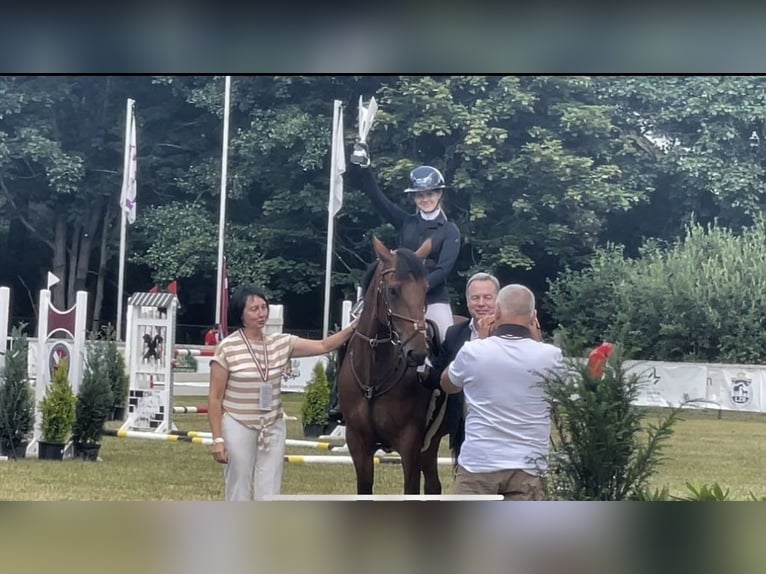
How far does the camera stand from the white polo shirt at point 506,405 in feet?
11.0

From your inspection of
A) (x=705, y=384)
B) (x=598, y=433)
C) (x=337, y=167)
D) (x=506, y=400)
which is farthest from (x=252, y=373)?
(x=705, y=384)

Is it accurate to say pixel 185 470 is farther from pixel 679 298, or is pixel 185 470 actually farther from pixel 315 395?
pixel 679 298

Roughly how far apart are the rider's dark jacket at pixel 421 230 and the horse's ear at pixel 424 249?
1 centimetres

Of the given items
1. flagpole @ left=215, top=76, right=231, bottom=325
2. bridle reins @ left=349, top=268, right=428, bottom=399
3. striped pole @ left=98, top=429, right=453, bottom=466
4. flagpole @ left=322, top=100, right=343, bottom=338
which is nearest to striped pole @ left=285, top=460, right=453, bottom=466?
striped pole @ left=98, top=429, right=453, bottom=466

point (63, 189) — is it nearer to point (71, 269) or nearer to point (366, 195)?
point (71, 269)

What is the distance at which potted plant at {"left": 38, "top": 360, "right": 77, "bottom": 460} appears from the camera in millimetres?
3252

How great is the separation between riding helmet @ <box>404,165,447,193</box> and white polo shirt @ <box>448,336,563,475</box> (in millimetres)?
659

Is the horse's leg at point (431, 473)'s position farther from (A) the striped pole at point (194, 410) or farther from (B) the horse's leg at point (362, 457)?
(A) the striped pole at point (194, 410)

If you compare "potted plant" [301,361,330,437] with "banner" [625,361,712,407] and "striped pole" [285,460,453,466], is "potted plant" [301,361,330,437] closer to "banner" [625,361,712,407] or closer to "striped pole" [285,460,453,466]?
"striped pole" [285,460,453,466]

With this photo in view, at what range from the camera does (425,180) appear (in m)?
3.35

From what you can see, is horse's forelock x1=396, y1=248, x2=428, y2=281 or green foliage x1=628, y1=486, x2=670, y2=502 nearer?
horse's forelock x1=396, y1=248, x2=428, y2=281

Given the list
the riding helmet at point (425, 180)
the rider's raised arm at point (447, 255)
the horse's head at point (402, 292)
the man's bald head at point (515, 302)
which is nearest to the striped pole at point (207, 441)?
the horse's head at point (402, 292)
